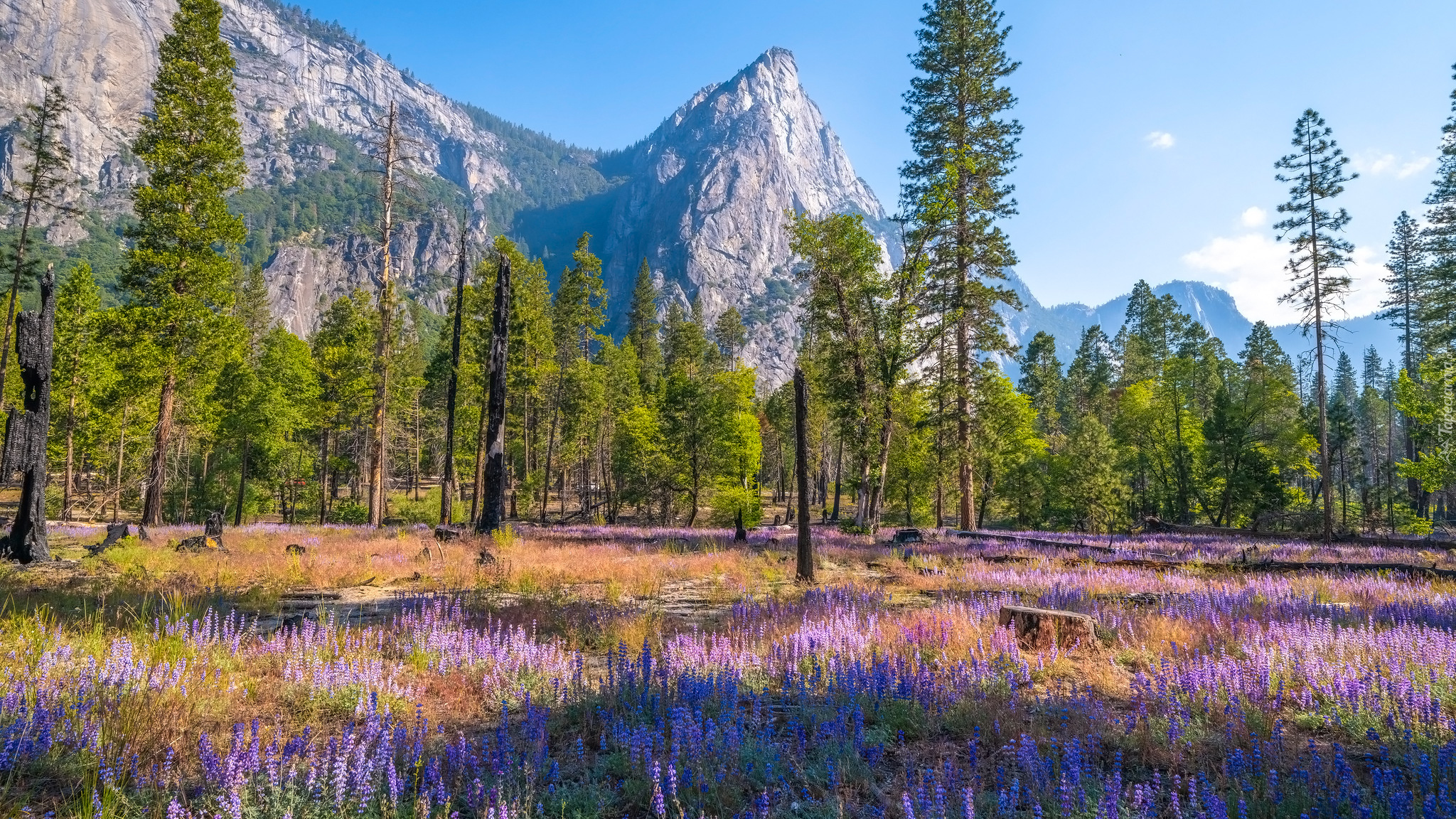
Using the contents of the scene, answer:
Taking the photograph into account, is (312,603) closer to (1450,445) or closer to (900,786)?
(900,786)

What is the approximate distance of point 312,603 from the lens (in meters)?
8.43

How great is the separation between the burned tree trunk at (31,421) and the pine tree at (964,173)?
22094 mm

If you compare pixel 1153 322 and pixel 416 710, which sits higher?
pixel 1153 322

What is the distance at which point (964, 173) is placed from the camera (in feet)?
79.2

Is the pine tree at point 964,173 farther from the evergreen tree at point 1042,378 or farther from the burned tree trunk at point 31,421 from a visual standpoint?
the evergreen tree at point 1042,378

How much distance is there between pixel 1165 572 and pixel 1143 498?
131ft

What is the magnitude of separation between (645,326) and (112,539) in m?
52.3

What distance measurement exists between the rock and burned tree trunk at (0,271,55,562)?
3.93 feet

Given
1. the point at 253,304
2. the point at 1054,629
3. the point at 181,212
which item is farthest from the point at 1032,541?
the point at 253,304

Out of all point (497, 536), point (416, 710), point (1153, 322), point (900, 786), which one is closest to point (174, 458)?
point (497, 536)

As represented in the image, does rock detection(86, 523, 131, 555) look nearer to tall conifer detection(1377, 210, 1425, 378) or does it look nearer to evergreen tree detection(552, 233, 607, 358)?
evergreen tree detection(552, 233, 607, 358)

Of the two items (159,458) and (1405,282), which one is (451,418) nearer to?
(159,458)

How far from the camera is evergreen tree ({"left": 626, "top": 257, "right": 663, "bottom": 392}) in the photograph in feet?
201

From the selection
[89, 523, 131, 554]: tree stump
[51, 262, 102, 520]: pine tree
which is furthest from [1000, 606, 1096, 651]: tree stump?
[51, 262, 102, 520]: pine tree
